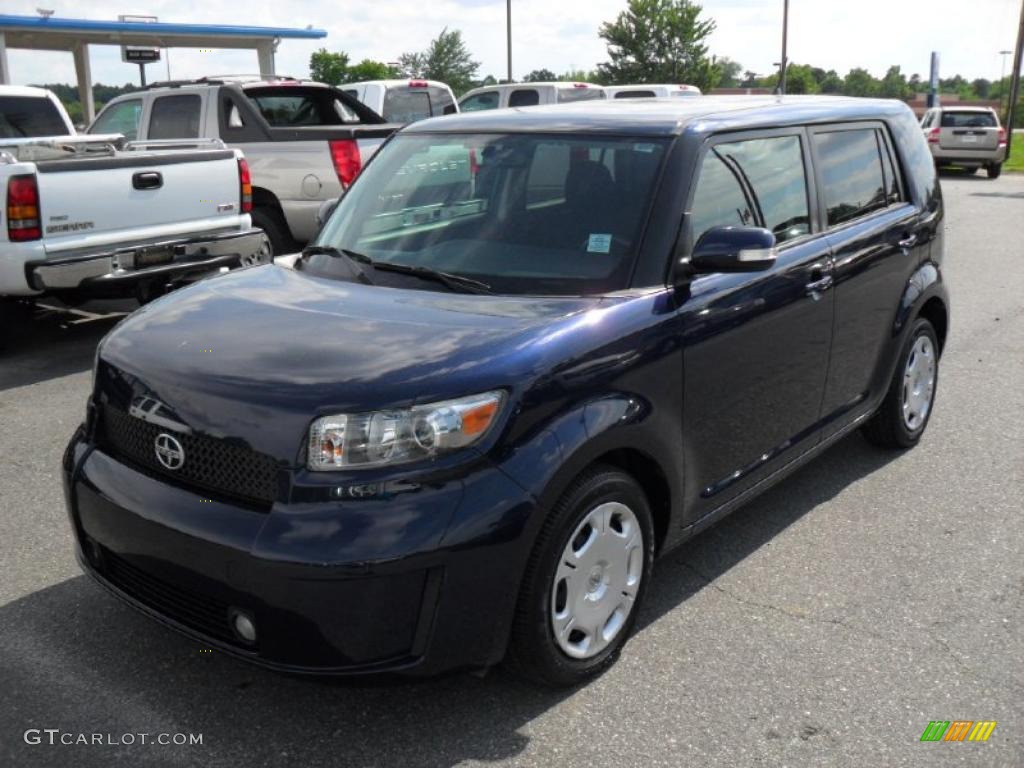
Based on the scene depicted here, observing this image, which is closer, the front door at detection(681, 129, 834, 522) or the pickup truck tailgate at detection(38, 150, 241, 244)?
the front door at detection(681, 129, 834, 522)

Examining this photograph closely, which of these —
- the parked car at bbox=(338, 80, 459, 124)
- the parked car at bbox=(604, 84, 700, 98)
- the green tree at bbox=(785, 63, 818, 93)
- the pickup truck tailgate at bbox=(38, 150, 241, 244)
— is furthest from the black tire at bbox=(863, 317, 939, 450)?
the green tree at bbox=(785, 63, 818, 93)

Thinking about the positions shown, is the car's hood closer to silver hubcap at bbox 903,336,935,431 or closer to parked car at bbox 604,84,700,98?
silver hubcap at bbox 903,336,935,431

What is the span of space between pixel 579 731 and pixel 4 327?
6.13m

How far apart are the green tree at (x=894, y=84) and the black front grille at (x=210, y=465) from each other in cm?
14785

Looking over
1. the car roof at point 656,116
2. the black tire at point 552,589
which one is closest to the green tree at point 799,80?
the car roof at point 656,116

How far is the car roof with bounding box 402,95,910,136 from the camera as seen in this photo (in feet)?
13.0

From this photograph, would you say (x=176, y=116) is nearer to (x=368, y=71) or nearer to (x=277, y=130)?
(x=277, y=130)

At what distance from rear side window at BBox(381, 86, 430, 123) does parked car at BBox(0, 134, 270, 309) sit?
8.88 meters

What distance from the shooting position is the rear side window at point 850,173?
15.2ft

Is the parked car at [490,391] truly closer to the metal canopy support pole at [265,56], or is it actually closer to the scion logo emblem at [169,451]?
the scion logo emblem at [169,451]

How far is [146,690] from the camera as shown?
3279 mm

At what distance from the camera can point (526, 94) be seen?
68.5 feet

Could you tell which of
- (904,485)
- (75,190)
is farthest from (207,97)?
(904,485)

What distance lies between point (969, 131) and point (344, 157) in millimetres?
21594
